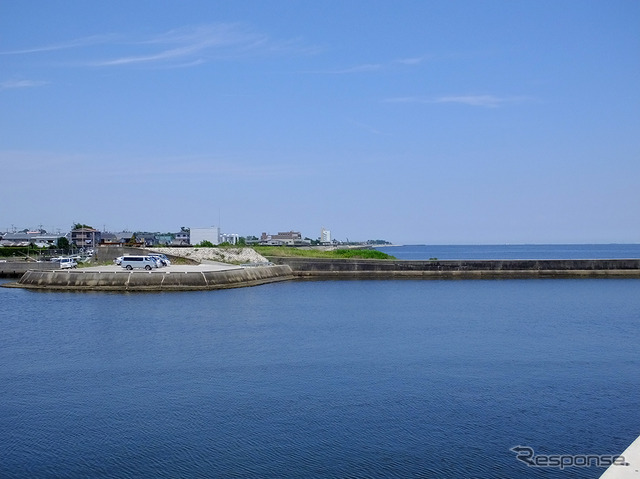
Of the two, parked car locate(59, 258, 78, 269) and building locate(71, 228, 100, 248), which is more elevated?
building locate(71, 228, 100, 248)

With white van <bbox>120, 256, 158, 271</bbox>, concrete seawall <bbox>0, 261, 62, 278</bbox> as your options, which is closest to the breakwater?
white van <bbox>120, 256, 158, 271</bbox>

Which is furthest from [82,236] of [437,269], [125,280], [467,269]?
[125,280]

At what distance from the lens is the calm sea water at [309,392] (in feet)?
36.9

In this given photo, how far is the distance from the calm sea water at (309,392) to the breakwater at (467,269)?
2277cm

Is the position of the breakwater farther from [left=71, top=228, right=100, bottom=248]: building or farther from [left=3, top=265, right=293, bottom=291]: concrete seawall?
[left=71, top=228, right=100, bottom=248]: building

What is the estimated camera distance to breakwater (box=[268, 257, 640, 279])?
52.5 meters

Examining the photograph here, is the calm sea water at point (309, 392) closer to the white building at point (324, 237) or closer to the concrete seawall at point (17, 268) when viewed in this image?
the concrete seawall at point (17, 268)

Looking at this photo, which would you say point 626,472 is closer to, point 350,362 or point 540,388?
point 540,388

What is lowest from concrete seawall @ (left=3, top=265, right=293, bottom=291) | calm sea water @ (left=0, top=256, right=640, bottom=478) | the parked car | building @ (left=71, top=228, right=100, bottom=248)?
calm sea water @ (left=0, top=256, right=640, bottom=478)

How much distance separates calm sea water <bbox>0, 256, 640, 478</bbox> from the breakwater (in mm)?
22771

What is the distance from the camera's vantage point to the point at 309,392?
15.2m

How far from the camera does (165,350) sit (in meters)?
20.7

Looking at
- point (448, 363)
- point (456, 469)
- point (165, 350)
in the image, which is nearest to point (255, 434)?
point (456, 469)

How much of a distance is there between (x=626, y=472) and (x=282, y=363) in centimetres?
1130
